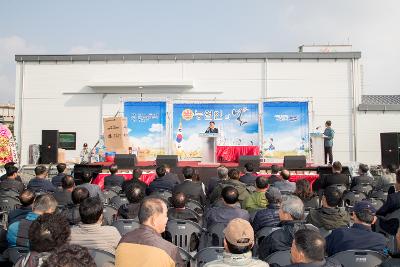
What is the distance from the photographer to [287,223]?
13.8 feet

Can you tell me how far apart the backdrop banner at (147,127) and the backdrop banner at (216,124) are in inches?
28.5

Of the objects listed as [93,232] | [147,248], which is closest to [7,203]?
[93,232]

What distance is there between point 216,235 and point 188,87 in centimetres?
1667

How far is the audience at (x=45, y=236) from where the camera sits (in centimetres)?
266

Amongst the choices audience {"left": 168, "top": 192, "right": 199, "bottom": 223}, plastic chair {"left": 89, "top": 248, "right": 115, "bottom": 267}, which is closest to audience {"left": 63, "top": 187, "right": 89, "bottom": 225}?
audience {"left": 168, "top": 192, "right": 199, "bottom": 223}

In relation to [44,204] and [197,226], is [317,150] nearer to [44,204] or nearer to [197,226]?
[197,226]

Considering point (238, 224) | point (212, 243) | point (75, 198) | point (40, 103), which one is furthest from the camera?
point (40, 103)

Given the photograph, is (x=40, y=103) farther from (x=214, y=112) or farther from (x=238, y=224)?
(x=238, y=224)

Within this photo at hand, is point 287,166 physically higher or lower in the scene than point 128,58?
lower

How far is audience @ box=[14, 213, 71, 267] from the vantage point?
8.74 feet

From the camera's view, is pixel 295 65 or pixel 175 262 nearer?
pixel 175 262

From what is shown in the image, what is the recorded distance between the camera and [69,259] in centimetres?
180

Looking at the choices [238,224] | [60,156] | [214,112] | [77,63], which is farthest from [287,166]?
[77,63]

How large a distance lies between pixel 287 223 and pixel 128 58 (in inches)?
746
